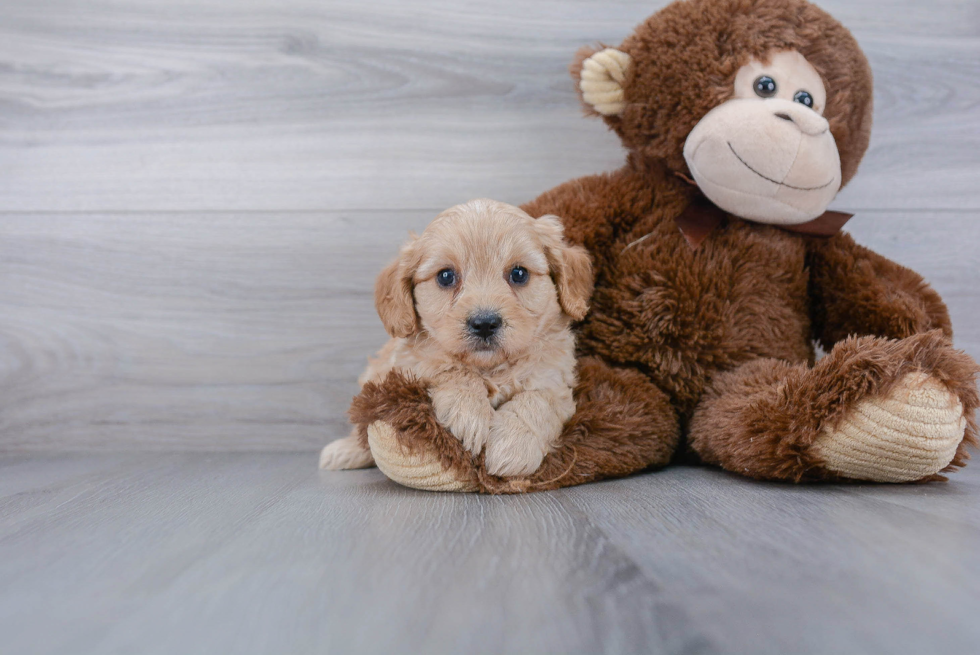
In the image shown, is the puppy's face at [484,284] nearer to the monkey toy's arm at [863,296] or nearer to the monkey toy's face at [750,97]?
the monkey toy's face at [750,97]

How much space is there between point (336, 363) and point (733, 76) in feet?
3.62

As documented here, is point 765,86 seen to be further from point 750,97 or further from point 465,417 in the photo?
point 465,417

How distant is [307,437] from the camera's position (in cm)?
168

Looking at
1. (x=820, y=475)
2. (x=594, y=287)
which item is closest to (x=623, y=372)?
(x=594, y=287)

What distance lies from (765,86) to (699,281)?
0.38 m

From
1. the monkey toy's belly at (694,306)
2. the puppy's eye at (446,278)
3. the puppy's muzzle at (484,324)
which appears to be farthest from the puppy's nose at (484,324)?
the monkey toy's belly at (694,306)

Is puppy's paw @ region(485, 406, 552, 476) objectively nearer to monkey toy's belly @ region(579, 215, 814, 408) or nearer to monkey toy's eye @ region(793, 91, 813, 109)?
monkey toy's belly @ region(579, 215, 814, 408)

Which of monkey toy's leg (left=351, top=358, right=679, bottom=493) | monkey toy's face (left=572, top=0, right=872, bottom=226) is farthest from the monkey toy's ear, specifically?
monkey toy's leg (left=351, top=358, right=679, bottom=493)

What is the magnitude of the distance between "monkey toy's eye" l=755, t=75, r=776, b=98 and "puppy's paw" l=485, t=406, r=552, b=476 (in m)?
0.76

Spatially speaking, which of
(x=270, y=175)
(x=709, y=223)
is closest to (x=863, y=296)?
(x=709, y=223)

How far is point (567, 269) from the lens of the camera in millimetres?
1189

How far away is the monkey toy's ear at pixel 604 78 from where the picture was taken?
4.29 feet

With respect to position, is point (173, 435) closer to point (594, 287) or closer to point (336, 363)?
point (336, 363)

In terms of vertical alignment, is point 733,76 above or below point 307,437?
above
